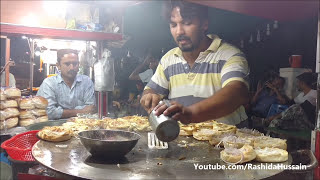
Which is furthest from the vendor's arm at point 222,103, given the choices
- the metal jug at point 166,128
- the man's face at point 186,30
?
the metal jug at point 166,128

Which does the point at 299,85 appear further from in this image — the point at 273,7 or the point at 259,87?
the point at 273,7

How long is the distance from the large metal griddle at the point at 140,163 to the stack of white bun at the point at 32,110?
92 cm

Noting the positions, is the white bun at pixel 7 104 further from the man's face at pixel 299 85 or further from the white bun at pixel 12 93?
the man's face at pixel 299 85

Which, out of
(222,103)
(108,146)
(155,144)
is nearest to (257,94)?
(222,103)

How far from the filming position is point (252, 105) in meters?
2.47

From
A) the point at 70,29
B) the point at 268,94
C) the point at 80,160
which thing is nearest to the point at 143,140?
the point at 80,160

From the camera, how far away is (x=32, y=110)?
2.67m

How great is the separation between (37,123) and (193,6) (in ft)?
5.72

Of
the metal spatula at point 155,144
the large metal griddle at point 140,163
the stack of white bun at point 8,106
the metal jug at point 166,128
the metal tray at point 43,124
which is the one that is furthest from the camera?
the metal tray at point 43,124

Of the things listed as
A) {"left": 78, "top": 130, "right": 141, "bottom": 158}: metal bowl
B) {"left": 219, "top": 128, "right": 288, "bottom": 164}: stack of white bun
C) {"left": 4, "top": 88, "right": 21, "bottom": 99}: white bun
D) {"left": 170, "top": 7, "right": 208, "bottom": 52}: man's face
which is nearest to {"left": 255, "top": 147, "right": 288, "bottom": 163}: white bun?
{"left": 219, "top": 128, "right": 288, "bottom": 164}: stack of white bun

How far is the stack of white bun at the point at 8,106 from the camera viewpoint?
253 centimetres

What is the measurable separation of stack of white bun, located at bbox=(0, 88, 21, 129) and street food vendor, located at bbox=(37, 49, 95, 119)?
0.20m

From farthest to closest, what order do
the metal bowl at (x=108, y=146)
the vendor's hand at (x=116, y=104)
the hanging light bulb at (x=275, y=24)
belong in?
the vendor's hand at (x=116, y=104) → the hanging light bulb at (x=275, y=24) → the metal bowl at (x=108, y=146)

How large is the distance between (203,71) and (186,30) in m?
0.38
